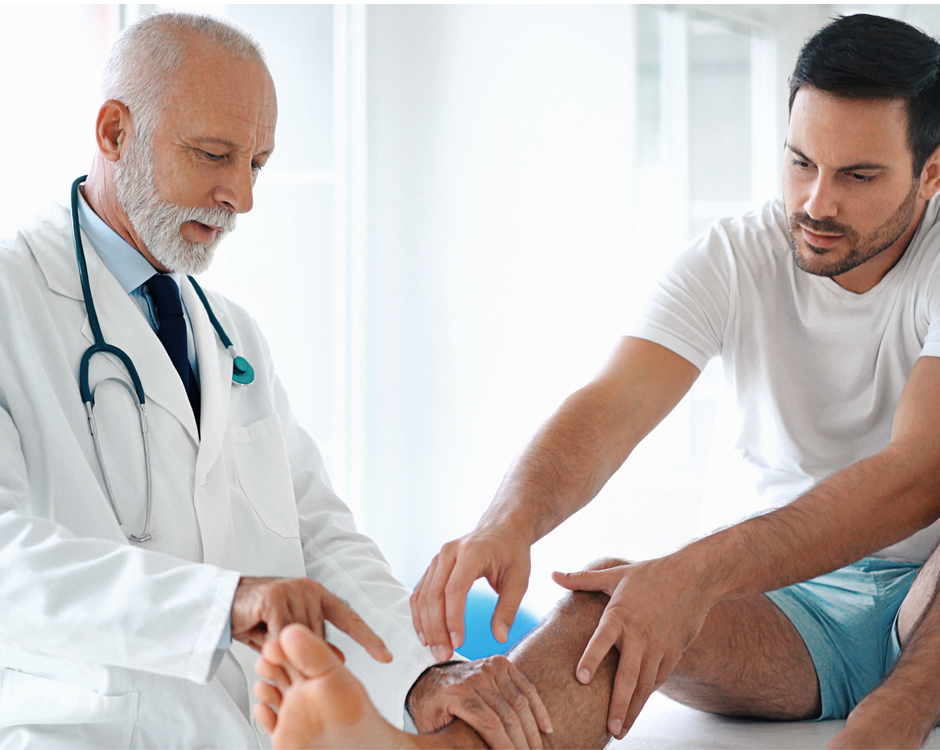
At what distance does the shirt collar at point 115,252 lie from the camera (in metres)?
1.44

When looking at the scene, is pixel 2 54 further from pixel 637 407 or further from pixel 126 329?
pixel 637 407

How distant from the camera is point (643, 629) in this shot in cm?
130

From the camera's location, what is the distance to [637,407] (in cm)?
180

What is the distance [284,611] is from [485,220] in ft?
9.37

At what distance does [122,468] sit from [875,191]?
143 cm

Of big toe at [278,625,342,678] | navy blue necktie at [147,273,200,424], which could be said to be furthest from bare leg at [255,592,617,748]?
navy blue necktie at [147,273,200,424]

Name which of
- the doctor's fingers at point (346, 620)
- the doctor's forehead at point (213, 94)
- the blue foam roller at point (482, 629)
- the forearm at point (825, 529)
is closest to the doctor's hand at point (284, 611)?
the doctor's fingers at point (346, 620)

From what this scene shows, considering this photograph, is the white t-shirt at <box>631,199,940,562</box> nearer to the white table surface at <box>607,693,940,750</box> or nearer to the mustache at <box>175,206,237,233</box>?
the white table surface at <box>607,693,940,750</box>

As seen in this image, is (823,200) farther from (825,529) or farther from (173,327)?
(173,327)

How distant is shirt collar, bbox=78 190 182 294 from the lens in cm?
144

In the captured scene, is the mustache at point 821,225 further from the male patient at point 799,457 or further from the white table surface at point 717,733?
the white table surface at point 717,733

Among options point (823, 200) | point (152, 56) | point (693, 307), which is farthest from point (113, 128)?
point (823, 200)

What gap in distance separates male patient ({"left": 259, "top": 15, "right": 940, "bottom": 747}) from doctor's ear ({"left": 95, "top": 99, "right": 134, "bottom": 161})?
849 mm

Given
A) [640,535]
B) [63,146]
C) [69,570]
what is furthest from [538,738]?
[640,535]
